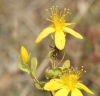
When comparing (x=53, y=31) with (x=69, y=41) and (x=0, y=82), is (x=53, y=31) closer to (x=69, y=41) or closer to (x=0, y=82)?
(x=69, y=41)

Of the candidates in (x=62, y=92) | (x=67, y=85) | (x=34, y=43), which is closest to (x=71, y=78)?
(x=67, y=85)

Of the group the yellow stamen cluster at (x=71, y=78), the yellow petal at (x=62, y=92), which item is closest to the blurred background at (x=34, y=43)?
the yellow stamen cluster at (x=71, y=78)

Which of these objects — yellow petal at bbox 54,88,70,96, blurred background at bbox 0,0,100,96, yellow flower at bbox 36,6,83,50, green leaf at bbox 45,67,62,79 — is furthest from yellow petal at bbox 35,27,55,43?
blurred background at bbox 0,0,100,96

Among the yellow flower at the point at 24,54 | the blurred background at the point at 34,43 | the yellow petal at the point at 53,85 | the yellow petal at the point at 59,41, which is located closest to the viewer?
the yellow petal at the point at 53,85

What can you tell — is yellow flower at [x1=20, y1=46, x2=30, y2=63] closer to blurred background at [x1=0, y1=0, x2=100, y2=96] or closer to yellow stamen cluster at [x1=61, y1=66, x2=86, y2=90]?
yellow stamen cluster at [x1=61, y1=66, x2=86, y2=90]

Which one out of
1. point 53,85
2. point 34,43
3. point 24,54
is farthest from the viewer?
point 34,43

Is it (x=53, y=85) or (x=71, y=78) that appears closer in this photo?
(x=53, y=85)

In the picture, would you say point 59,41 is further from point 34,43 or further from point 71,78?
point 34,43

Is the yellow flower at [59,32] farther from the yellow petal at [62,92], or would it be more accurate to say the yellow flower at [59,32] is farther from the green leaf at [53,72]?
the yellow petal at [62,92]

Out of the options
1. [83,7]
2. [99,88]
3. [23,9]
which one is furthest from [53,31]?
[23,9]
